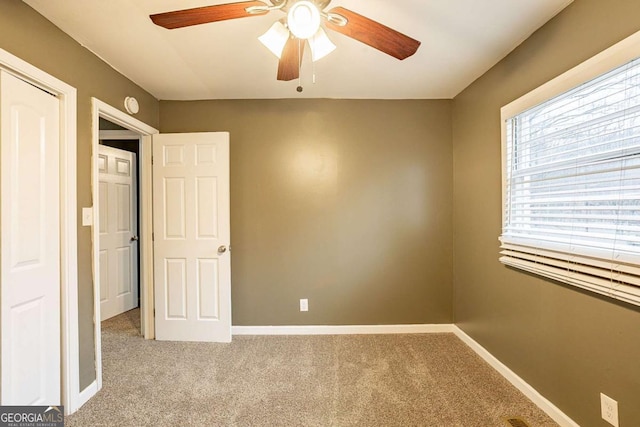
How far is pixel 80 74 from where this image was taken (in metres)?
1.84

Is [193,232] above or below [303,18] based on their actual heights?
below

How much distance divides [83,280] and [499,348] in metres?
3.08

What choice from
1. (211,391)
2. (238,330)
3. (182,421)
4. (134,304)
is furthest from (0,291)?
(134,304)

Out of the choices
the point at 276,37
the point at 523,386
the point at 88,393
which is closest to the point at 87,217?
the point at 88,393

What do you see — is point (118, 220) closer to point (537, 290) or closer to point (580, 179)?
point (537, 290)

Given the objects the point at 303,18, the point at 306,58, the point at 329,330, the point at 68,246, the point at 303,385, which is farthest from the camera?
the point at 329,330

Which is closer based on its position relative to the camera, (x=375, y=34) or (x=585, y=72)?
(x=375, y=34)

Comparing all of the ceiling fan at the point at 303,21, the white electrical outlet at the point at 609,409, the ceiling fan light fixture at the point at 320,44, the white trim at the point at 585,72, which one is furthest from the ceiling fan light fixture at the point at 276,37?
the white electrical outlet at the point at 609,409

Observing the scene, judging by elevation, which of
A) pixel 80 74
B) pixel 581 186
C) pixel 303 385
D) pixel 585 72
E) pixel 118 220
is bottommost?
pixel 303 385

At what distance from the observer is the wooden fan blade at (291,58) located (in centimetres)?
144

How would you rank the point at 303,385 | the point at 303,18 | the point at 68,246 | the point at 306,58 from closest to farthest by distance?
the point at 303,18
the point at 68,246
the point at 303,385
the point at 306,58

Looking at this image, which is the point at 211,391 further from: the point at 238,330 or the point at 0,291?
the point at 0,291

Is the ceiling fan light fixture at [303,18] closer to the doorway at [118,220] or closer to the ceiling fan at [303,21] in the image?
the ceiling fan at [303,21]

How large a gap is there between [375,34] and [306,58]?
3.16 feet
